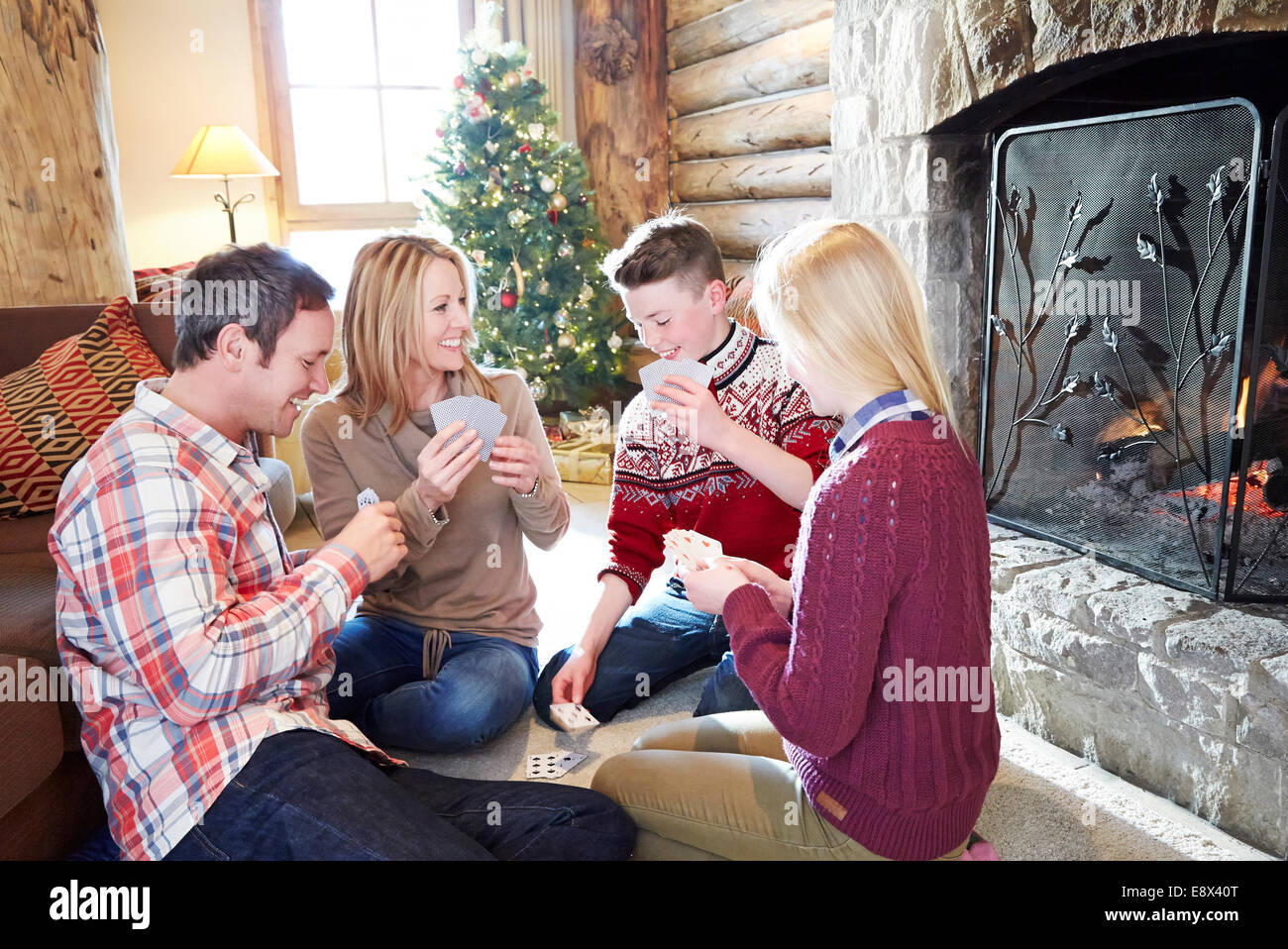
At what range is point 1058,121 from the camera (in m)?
2.47

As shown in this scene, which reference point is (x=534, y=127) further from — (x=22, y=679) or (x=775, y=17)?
(x=22, y=679)

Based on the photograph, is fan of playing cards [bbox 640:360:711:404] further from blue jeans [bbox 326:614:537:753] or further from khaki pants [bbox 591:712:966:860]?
blue jeans [bbox 326:614:537:753]

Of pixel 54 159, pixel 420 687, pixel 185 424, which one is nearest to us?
pixel 185 424

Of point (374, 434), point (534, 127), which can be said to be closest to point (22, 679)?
point (374, 434)

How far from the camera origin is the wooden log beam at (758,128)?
4527 millimetres

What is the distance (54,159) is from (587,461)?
259cm

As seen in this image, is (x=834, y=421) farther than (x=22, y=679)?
Yes

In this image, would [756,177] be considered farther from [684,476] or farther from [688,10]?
[684,476]

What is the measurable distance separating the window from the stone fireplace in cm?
366

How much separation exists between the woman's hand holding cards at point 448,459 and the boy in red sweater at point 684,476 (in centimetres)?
38

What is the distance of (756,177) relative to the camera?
16.5 feet

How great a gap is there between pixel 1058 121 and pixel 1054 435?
77 centimetres

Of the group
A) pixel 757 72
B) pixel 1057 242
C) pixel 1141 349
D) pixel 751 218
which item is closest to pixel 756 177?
pixel 751 218

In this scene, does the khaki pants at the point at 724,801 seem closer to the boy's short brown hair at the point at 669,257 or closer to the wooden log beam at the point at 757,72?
the boy's short brown hair at the point at 669,257
